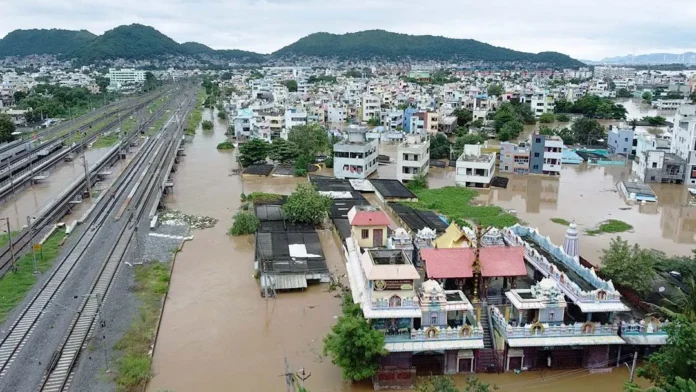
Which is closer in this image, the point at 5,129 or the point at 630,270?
the point at 630,270

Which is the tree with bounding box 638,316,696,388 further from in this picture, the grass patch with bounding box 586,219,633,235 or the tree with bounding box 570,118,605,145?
the tree with bounding box 570,118,605,145

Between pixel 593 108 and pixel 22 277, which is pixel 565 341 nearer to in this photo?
pixel 22 277

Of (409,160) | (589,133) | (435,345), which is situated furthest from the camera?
(589,133)

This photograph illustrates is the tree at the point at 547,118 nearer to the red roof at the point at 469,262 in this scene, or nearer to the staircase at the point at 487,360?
the red roof at the point at 469,262

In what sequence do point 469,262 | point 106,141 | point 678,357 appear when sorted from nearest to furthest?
1. point 678,357
2. point 469,262
3. point 106,141

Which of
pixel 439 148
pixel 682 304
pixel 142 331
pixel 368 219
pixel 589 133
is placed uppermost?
pixel 589 133

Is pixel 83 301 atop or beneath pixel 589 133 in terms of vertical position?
beneath

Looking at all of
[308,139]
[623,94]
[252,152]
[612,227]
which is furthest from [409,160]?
[623,94]
